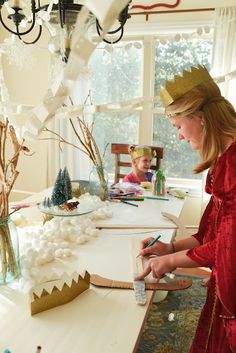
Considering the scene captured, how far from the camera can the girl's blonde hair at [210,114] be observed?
1034 millimetres

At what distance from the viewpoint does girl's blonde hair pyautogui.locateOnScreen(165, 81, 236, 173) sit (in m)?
1.03

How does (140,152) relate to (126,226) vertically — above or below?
above

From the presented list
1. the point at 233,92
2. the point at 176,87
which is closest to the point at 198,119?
the point at 176,87

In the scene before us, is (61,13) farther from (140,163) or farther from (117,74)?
(117,74)

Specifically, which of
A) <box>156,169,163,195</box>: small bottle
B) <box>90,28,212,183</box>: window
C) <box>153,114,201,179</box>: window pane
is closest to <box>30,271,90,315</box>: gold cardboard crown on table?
<box>156,169,163,195</box>: small bottle

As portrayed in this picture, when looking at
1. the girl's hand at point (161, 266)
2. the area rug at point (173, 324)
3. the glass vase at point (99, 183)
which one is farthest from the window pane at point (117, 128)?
the girl's hand at point (161, 266)

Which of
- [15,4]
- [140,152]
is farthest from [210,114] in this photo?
[140,152]

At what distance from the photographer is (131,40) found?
330cm

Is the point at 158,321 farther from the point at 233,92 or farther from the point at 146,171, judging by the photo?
the point at 233,92

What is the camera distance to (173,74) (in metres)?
3.26

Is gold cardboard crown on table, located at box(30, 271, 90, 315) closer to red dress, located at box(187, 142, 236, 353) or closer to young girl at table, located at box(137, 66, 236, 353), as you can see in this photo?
young girl at table, located at box(137, 66, 236, 353)

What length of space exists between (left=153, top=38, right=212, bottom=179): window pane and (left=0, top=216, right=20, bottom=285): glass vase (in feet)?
7.43

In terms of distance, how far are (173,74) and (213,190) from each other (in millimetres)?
2511

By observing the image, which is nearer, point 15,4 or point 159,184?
point 15,4
